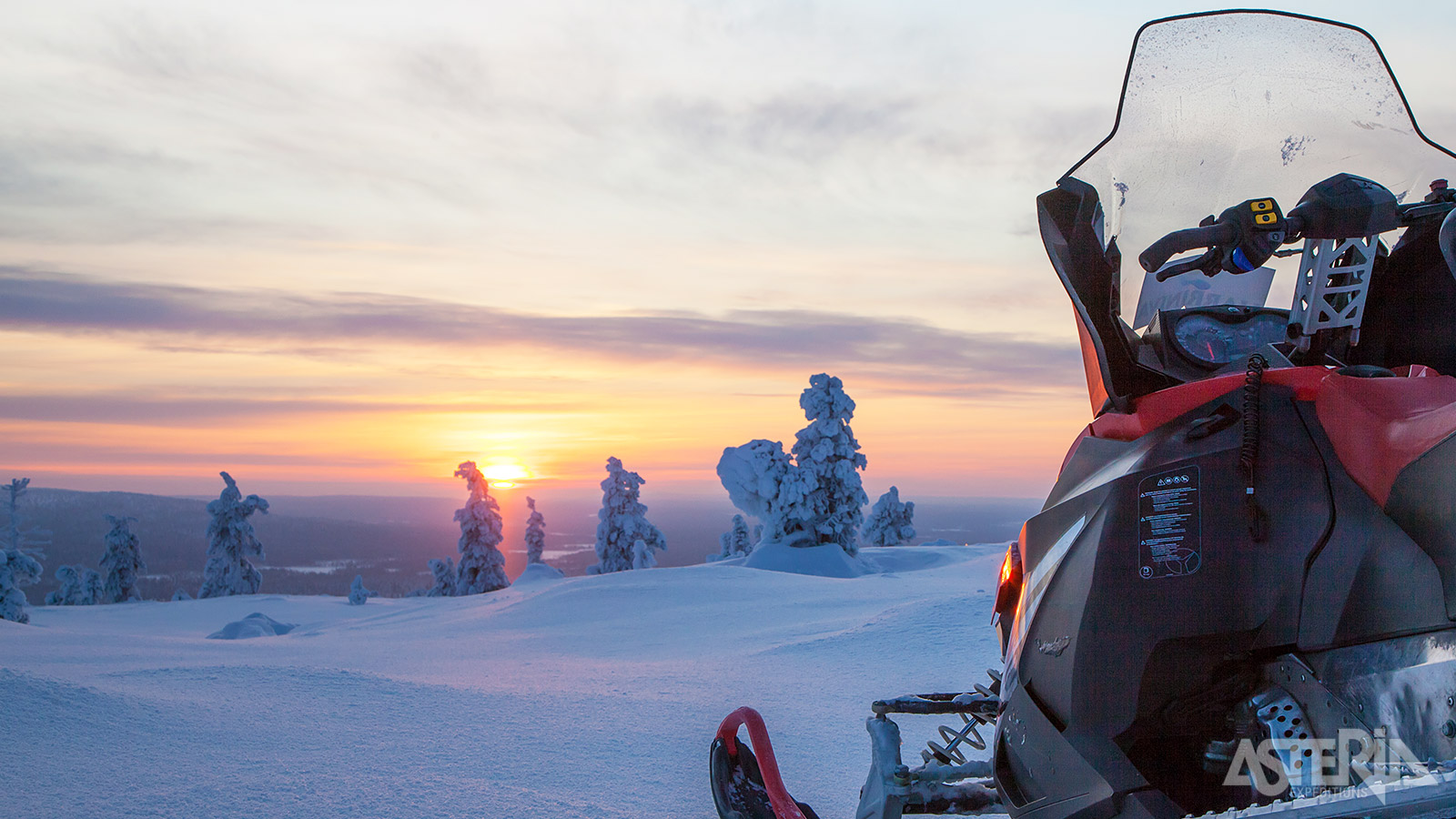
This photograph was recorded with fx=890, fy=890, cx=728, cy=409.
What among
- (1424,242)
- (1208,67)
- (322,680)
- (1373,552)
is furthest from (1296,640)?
(322,680)

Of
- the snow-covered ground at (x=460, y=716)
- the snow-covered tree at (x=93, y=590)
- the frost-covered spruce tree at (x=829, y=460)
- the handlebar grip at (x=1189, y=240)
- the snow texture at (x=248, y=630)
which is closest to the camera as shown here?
the handlebar grip at (x=1189, y=240)

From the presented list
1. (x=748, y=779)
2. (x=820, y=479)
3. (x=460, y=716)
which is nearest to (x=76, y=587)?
(x=820, y=479)

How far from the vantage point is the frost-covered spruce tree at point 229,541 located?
32.9 meters

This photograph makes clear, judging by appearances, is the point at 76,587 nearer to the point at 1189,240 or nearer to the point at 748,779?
the point at 748,779

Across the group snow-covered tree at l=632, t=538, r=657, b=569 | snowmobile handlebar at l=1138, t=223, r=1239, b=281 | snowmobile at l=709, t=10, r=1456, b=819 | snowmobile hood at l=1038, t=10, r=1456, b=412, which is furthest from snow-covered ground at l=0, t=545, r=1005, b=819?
snow-covered tree at l=632, t=538, r=657, b=569

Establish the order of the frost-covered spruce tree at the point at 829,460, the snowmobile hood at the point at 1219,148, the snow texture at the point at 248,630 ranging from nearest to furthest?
the snowmobile hood at the point at 1219,148, the snow texture at the point at 248,630, the frost-covered spruce tree at the point at 829,460

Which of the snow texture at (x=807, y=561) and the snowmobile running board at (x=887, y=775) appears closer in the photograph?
the snowmobile running board at (x=887, y=775)

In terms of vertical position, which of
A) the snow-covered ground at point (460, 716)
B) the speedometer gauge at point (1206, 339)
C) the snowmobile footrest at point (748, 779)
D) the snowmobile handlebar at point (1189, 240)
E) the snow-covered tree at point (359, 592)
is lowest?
the snow-covered tree at point (359, 592)

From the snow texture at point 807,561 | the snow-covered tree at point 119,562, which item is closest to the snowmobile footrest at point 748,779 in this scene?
the snow texture at point 807,561

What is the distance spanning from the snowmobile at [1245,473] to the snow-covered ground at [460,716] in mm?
2205

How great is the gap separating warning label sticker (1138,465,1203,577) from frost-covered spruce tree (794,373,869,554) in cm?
2664

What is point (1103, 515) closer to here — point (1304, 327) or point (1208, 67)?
point (1304, 327)

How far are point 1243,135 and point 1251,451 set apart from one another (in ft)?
3.54

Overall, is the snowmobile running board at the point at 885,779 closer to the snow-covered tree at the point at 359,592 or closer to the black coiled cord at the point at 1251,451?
the black coiled cord at the point at 1251,451
